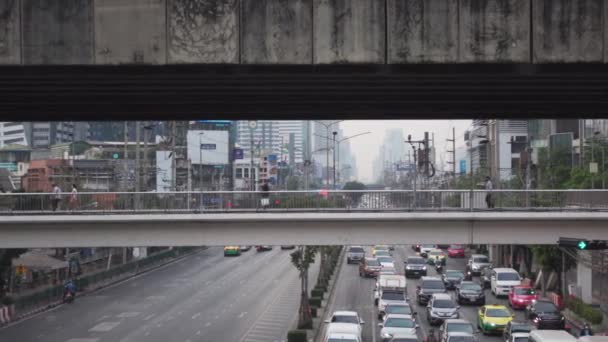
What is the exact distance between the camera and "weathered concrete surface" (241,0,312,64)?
1279 centimetres

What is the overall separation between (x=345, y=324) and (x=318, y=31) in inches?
748

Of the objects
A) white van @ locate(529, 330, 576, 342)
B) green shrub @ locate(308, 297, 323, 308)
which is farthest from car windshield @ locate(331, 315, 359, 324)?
green shrub @ locate(308, 297, 323, 308)

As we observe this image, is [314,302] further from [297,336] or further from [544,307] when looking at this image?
[544,307]

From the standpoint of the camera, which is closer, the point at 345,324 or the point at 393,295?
the point at 345,324

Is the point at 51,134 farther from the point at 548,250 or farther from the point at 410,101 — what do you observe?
the point at 410,101

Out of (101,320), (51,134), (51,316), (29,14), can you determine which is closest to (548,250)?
(101,320)

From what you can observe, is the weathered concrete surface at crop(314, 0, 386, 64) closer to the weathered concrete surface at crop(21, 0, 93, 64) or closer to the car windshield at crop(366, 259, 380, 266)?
the weathered concrete surface at crop(21, 0, 93, 64)

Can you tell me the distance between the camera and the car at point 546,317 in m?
35.0

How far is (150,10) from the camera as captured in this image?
12.8m

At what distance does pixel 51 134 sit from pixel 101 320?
142931 millimetres

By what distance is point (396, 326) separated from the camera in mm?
30922

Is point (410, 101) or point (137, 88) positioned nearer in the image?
Answer: point (137, 88)

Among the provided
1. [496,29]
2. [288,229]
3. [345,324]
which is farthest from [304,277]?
[496,29]

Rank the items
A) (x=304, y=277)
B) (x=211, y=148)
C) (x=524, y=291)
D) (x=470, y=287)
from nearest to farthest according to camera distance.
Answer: (x=304, y=277) < (x=524, y=291) < (x=470, y=287) < (x=211, y=148)
